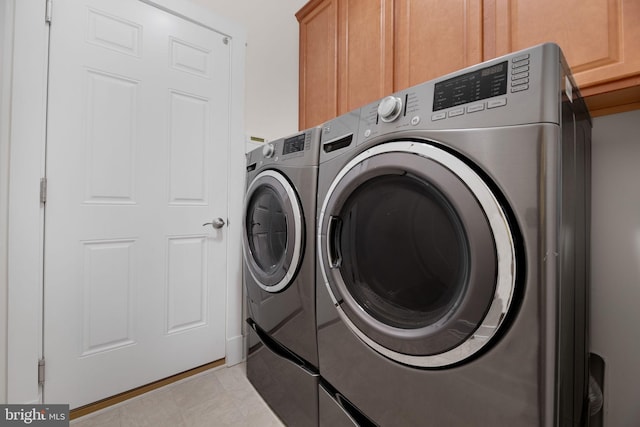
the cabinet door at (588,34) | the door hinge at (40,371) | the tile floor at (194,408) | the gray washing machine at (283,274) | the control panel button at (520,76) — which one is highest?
the cabinet door at (588,34)

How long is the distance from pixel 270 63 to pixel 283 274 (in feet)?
4.98

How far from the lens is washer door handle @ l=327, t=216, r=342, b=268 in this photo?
911 millimetres

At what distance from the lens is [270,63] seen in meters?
1.90

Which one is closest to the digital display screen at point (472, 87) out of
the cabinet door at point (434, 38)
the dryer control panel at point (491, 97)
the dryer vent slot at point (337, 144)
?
the dryer control panel at point (491, 97)

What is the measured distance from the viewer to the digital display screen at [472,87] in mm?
596

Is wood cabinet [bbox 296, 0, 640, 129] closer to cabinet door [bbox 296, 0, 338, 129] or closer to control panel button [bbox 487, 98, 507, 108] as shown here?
cabinet door [bbox 296, 0, 338, 129]

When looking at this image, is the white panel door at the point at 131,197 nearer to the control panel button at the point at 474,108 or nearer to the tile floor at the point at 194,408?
the tile floor at the point at 194,408

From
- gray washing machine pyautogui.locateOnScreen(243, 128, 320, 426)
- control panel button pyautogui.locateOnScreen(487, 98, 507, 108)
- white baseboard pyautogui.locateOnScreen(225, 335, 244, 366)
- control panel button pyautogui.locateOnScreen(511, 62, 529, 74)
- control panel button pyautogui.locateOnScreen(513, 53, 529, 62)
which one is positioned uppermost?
control panel button pyautogui.locateOnScreen(513, 53, 529, 62)

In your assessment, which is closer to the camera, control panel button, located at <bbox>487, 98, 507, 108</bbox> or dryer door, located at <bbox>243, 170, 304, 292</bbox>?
control panel button, located at <bbox>487, 98, 507, 108</bbox>

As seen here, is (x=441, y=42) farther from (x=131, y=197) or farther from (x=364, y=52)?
(x=131, y=197)

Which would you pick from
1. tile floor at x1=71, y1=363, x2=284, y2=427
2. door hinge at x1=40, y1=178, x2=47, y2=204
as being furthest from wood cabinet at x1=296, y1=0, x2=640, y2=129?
tile floor at x1=71, y1=363, x2=284, y2=427

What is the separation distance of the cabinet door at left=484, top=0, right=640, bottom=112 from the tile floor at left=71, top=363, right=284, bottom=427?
1783 millimetres

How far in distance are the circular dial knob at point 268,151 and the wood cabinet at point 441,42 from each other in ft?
1.76

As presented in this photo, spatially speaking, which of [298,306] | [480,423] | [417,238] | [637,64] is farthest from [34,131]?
[637,64]
